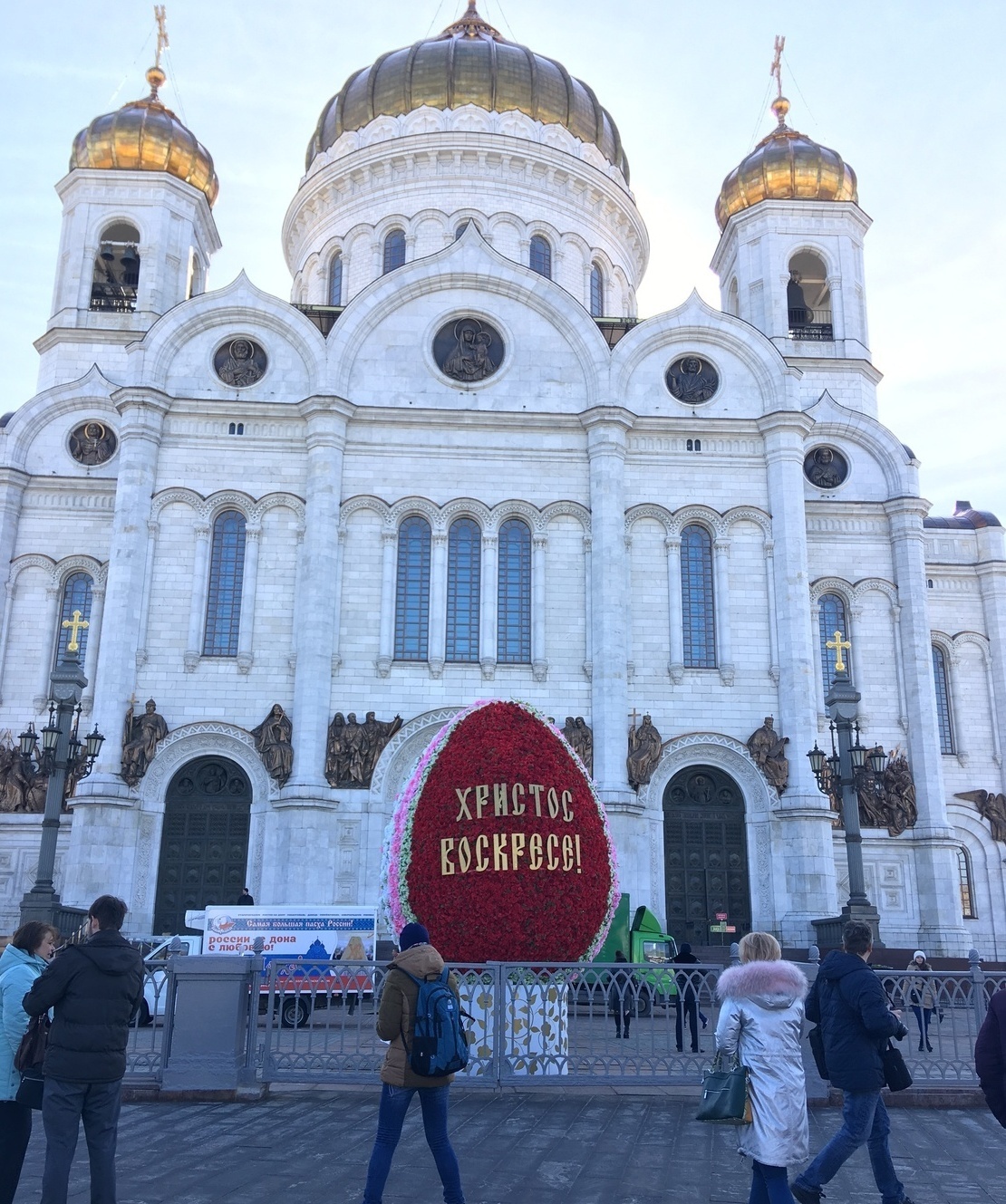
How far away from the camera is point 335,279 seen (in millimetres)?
37938

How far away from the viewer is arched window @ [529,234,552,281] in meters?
36.7

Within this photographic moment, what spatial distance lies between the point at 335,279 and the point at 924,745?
23.2m

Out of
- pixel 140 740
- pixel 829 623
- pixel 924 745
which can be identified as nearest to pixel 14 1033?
pixel 140 740

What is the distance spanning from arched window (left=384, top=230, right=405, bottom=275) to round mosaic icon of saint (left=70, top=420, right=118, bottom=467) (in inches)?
433

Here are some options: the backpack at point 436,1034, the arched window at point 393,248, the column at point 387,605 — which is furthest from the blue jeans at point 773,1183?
the arched window at point 393,248

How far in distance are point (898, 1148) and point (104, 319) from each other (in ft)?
95.5

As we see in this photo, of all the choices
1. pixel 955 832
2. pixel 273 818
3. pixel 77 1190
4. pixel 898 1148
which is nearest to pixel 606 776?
pixel 273 818

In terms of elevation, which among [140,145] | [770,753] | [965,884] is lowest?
[965,884]

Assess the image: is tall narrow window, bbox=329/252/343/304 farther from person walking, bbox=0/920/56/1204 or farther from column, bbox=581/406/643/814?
person walking, bbox=0/920/56/1204

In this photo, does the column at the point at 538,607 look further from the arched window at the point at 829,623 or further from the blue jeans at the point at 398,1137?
the blue jeans at the point at 398,1137

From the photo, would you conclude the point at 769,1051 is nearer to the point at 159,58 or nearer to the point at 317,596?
the point at 317,596

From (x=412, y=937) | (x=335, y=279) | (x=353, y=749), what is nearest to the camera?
(x=412, y=937)

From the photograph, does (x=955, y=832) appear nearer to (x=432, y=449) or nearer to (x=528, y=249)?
(x=432, y=449)

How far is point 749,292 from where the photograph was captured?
3381 centimetres
